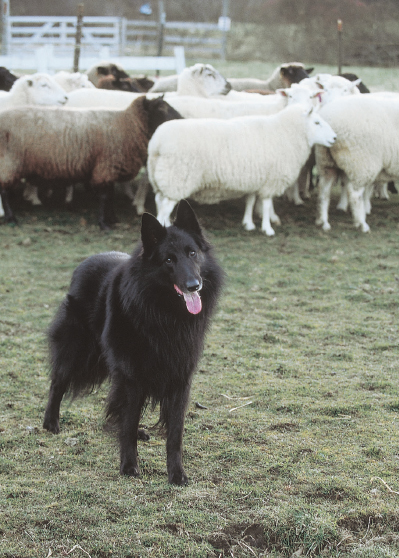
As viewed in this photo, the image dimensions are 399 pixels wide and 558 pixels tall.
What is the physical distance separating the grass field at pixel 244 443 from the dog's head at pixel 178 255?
2.75ft

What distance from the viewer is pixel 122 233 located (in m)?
8.91

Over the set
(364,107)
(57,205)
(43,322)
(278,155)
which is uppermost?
(364,107)

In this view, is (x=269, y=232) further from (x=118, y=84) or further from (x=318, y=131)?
(x=118, y=84)

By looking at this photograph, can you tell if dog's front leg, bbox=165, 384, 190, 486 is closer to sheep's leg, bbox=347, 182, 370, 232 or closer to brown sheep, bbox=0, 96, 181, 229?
brown sheep, bbox=0, 96, 181, 229

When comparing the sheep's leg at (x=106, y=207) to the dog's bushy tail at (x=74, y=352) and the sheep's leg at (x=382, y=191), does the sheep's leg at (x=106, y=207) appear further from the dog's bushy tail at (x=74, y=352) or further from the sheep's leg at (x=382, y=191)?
the dog's bushy tail at (x=74, y=352)

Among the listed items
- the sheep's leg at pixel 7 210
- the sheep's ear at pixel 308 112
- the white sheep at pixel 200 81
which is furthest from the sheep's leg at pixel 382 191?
the sheep's leg at pixel 7 210

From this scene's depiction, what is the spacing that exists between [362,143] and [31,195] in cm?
517

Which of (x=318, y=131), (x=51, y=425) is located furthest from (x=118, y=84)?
(x=51, y=425)

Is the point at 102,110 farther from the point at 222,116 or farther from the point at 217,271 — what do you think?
the point at 217,271

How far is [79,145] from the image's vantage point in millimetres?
8992

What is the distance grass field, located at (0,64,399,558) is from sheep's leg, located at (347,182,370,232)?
7.14 feet

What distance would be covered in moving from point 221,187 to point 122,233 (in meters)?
1.49

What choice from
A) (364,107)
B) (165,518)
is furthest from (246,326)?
(364,107)

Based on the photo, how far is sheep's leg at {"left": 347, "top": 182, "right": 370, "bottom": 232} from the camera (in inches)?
358
